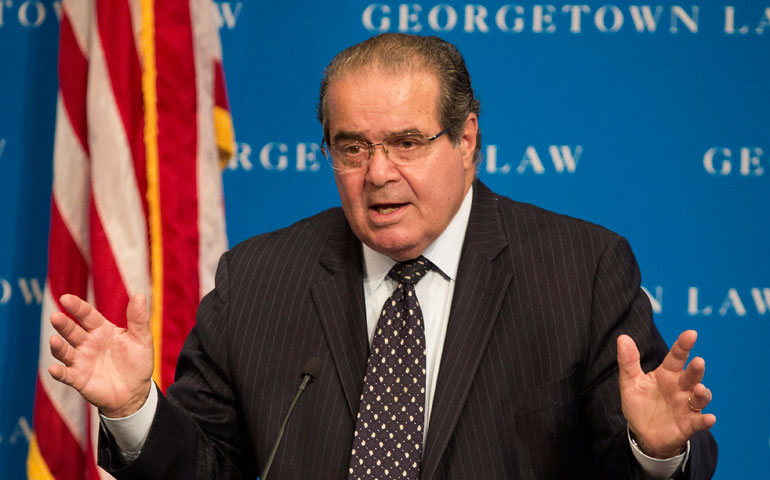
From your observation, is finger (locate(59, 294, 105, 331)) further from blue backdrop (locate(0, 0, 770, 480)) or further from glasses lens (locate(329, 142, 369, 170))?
A: blue backdrop (locate(0, 0, 770, 480))

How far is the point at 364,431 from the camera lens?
1.81m

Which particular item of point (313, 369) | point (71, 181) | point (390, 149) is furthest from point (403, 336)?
point (71, 181)

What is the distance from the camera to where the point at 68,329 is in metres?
1.63

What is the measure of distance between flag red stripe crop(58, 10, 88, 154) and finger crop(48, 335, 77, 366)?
3.80ft

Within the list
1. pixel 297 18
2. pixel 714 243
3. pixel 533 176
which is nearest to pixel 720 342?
pixel 714 243

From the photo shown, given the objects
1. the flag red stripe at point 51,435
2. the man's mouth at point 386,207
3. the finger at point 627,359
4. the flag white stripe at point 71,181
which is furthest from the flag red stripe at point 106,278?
the finger at point 627,359

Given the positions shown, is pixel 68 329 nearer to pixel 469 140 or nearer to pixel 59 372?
pixel 59 372

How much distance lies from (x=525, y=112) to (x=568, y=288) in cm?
112

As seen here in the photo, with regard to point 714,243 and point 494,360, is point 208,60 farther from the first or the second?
point 714,243

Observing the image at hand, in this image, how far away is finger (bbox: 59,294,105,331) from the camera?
62.5 inches

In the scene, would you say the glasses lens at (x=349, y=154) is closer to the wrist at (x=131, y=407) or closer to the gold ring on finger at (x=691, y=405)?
the wrist at (x=131, y=407)

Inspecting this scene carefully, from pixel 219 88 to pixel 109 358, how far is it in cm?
122

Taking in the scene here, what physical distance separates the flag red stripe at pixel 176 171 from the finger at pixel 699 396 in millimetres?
1541

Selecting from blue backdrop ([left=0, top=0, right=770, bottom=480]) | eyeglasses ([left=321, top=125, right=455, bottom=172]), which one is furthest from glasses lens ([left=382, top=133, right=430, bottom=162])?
blue backdrop ([left=0, top=0, right=770, bottom=480])
